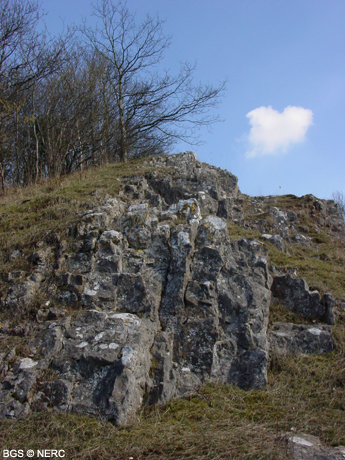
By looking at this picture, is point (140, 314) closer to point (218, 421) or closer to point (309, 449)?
point (218, 421)

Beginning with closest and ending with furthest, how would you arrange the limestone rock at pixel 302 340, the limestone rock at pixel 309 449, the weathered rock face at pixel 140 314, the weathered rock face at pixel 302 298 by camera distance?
the limestone rock at pixel 309 449
the weathered rock face at pixel 140 314
the limestone rock at pixel 302 340
the weathered rock face at pixel 302 298

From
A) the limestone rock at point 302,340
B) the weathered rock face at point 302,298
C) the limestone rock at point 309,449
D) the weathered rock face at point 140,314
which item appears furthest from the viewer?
the weathered rock face at point 302,298

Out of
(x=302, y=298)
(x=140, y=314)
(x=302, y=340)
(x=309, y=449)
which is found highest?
(x=302, y=298)

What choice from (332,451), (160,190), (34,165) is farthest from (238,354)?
(34,165)

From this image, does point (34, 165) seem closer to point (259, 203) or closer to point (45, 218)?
point (45, 218)

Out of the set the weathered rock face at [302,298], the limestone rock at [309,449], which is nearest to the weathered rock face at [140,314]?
the weathered rock face at [302,298]

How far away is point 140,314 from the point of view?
17.0ft

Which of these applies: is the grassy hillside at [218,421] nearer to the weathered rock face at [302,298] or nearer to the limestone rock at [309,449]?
the limestone rock at [309,449]

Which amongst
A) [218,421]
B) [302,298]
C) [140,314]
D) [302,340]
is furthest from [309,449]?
[302,298]

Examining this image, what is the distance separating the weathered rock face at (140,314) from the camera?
416cm

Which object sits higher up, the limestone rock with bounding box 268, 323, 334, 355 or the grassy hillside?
the limestone rock with bounding box 268, 323, 334, 355

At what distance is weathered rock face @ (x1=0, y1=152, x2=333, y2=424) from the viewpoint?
4.16 meters

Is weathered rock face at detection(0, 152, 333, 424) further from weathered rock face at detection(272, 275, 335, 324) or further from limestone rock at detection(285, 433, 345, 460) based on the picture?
limestone rock at detection(285, 433, 345, 460)

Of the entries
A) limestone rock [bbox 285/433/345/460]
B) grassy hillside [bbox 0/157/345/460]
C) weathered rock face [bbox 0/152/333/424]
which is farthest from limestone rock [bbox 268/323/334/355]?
limestone rock [bbox 285/433/345/460]
